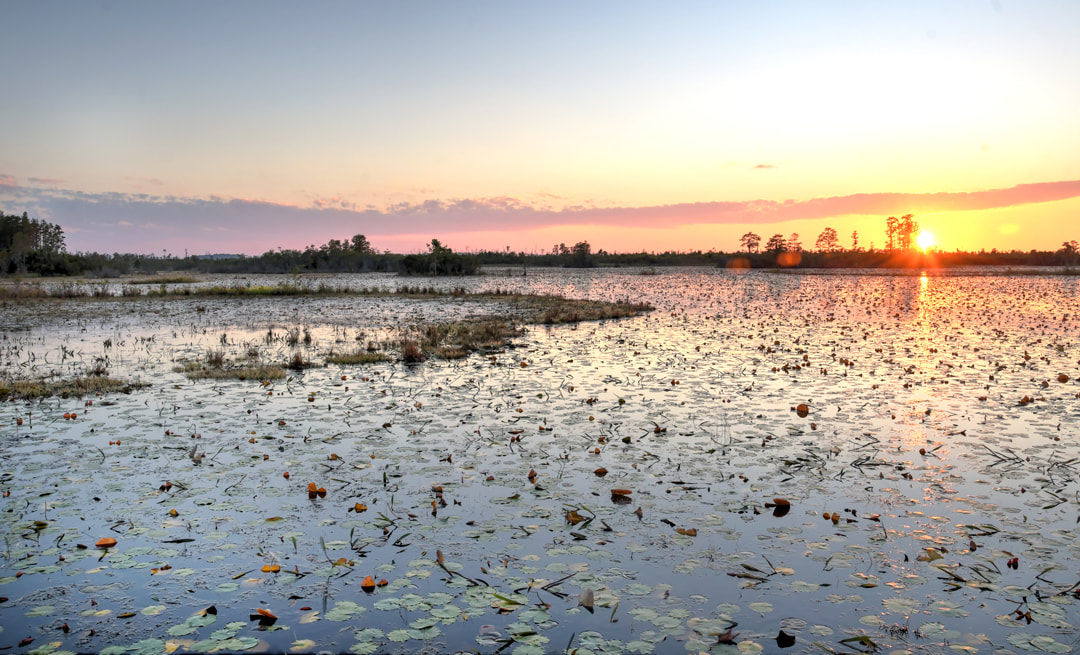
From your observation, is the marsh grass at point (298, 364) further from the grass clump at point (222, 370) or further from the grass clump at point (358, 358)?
the grass clump at point (358, 358)

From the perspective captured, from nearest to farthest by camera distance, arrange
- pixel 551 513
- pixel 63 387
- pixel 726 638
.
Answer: pixel 726 638
pixel 551 513
pixel 63 387

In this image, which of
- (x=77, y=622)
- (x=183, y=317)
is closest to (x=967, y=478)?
(x=77, y=622)

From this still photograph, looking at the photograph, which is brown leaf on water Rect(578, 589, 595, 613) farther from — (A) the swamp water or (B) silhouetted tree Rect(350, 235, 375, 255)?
(B) silhouetted tree Rect(350, 235, 375, 255)

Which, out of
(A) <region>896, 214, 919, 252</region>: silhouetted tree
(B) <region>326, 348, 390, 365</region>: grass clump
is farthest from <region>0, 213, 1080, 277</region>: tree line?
(B) <region>326, 348, 390, 365</region>: grass clump

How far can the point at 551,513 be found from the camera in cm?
714

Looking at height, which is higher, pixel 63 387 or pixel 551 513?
pixel 63 387

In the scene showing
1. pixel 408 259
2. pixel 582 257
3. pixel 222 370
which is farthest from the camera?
pixel 582 257

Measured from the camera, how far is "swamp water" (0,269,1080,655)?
4895mm

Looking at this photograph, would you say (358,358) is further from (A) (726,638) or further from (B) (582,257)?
(B) (582,257)

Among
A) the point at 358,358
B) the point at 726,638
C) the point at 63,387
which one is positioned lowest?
the point at 726,638

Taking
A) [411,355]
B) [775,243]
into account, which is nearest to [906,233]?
[775,243]

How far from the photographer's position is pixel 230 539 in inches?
253

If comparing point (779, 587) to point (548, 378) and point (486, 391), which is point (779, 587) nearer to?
point (486, 391)

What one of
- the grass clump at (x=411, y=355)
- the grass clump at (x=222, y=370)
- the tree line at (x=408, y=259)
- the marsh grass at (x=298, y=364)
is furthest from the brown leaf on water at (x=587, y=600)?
the tree line at (x=408, y=259)
